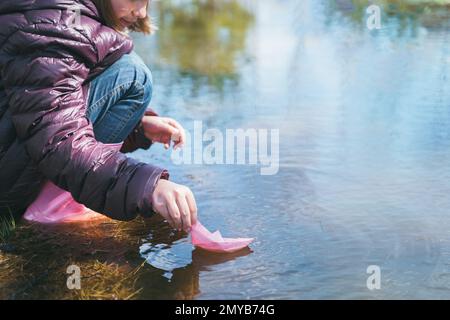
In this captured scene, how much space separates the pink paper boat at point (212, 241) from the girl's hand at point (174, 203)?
0.78 feet

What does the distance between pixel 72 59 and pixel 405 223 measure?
1.29m

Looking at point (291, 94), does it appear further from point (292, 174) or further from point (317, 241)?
point (317, 241)

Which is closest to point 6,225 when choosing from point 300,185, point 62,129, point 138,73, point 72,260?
point 72,260

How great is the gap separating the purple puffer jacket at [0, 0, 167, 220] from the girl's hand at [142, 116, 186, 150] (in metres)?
0.64

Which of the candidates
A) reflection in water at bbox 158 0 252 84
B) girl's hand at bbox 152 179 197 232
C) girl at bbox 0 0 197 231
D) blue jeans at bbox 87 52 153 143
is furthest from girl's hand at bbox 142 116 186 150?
reflection in water at bbox 158 0 252 84

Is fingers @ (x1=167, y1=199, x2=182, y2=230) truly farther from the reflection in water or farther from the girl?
the reflection in water

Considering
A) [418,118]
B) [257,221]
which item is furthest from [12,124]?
[418,118]

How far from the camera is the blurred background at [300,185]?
2514 millimetres

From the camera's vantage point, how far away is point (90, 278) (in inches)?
98.4

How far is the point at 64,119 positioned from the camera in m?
2.53

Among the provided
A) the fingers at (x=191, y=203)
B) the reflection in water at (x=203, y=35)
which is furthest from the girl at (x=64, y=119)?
the reflection in water at (x=203, y=35)

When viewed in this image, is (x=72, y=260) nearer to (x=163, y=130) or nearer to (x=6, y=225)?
(x=6, y=225)

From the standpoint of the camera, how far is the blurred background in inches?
99.0

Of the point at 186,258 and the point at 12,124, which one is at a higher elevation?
the point at 12,124
